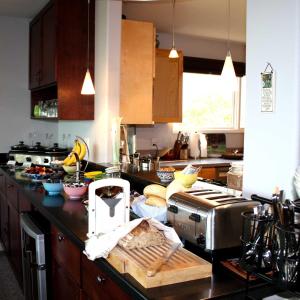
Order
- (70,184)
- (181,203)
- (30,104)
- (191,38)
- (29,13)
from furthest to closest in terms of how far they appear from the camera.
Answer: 1. (191,38)
2. (30,104)
3. (29,13)
4. (70,184)
5. (181,203)

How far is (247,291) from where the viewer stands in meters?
1.28

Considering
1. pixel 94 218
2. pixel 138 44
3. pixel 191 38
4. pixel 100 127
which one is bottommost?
pixel 94 218

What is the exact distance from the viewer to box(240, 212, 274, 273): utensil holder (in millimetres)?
1239

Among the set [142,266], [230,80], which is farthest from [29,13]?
[142,266]

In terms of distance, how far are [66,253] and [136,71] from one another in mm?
1944

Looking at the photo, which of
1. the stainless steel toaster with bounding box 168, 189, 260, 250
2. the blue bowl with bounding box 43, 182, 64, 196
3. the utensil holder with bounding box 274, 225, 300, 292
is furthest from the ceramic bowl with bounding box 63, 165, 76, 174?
the utensil holder with bounding box 274, 225, 300, 292

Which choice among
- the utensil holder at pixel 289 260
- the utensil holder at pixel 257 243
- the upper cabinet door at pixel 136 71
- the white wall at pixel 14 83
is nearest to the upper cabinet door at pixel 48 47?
the upper cabinet door at pixel 136 71

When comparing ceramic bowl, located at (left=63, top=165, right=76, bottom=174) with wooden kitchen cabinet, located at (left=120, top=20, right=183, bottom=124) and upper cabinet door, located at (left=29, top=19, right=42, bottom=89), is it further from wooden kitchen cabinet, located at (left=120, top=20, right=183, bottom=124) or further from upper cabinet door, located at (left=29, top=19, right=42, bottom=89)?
upper cabinet door, located at (left=29, top=19, right=42, bottom=89)

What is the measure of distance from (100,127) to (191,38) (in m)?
2.32

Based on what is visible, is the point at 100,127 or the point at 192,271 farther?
the point at 100,127

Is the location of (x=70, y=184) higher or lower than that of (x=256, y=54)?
lower

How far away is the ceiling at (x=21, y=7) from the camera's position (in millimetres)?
3988

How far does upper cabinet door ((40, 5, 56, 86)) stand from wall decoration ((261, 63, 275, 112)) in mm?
2341

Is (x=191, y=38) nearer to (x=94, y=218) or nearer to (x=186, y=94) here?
(x=186, y=94)
